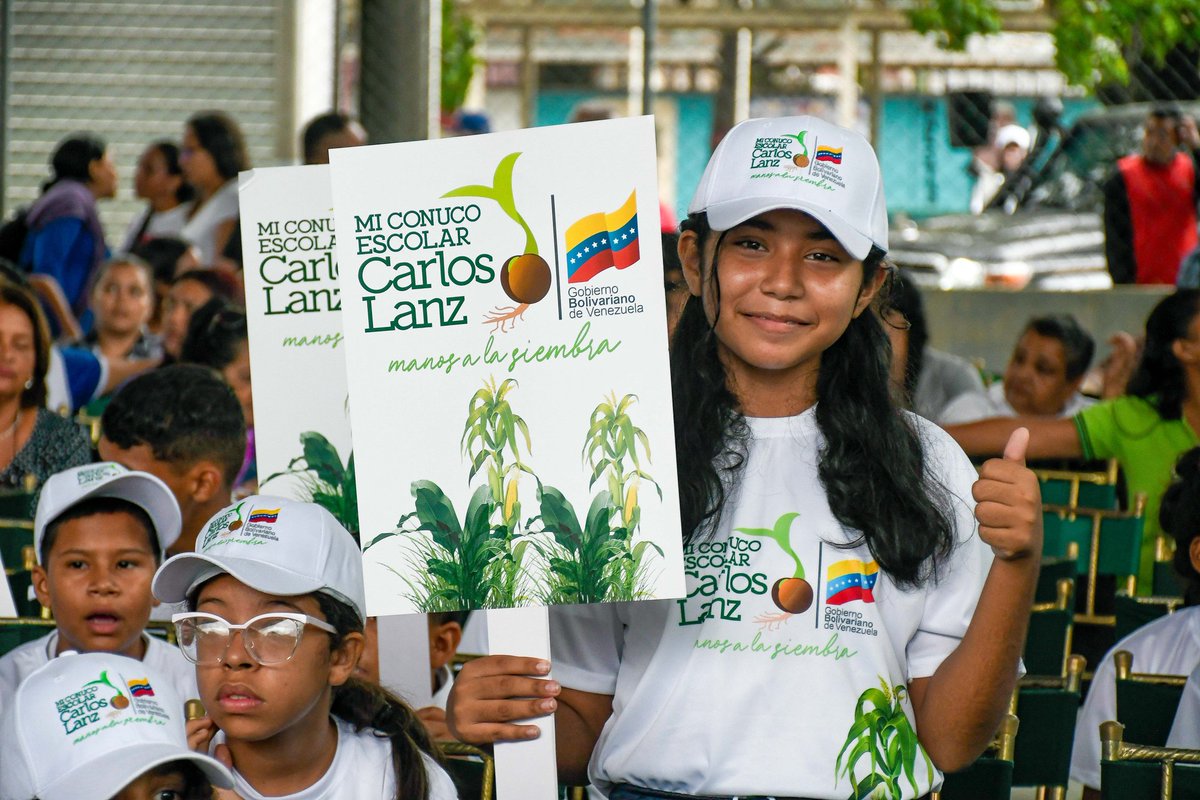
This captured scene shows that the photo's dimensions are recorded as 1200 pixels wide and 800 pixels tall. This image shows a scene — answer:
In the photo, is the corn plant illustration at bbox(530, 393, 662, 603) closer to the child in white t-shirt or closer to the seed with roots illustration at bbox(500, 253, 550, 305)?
the seed with roots illustration at bbox(500, 253, 550, 305)

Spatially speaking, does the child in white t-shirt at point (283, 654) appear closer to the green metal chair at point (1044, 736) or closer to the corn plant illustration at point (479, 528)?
the corn plant illustration at point (479, 528)

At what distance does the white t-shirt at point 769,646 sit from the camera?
252 centimetres

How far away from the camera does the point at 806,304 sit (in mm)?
2613

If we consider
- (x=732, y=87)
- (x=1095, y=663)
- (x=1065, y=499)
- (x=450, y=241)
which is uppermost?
(x=732, y=87)

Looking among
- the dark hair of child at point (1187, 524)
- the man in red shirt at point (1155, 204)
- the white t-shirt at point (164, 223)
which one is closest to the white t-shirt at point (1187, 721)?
the dark hair of child at point (1187, 524)

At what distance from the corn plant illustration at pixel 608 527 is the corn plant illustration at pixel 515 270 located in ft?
0.58

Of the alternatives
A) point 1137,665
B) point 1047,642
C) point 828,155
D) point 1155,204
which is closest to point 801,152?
point 828,155

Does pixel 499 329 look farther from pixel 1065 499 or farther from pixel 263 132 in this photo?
pixel 263 132

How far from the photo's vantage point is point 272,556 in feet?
9.54

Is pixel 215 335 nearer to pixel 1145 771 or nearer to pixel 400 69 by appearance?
pixel 400 69

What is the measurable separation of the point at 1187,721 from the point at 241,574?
1970mm

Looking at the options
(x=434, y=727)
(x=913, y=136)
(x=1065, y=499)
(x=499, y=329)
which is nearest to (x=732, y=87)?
(x=913, y=136)

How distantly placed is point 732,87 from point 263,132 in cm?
462

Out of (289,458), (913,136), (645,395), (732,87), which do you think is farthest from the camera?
(732,87)
